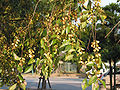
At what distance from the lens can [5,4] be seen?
383 centimetres

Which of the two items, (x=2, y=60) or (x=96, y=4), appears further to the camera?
(x=2, y=60)

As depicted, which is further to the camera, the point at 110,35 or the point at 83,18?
the point at 110,35

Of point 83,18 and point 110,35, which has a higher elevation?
point 110,35

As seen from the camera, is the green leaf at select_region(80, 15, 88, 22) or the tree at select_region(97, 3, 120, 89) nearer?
the green leaf at select_region(80, 15, 88, 22)

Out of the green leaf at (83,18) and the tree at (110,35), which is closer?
the green leaf at (83,18)

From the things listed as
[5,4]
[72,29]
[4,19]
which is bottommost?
[72,29]

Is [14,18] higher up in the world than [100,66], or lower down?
higher up

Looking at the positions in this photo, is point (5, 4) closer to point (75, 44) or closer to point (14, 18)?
point (14, 18)

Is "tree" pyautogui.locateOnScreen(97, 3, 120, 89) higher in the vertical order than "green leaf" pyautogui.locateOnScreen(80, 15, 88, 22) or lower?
higher

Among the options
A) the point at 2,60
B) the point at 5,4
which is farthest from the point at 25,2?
the point at 2,60

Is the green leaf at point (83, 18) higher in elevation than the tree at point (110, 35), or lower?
lower

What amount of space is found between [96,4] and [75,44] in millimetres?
331

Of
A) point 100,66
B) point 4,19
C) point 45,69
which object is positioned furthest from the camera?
point 4,19

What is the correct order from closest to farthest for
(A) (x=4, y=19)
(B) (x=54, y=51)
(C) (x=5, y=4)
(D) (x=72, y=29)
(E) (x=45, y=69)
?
(E) (x=45, y=69), (D) (x=72, y=29), (B) (x=54, y=51), (A) (x=4, y=19), (C) (x=5, y=4)
